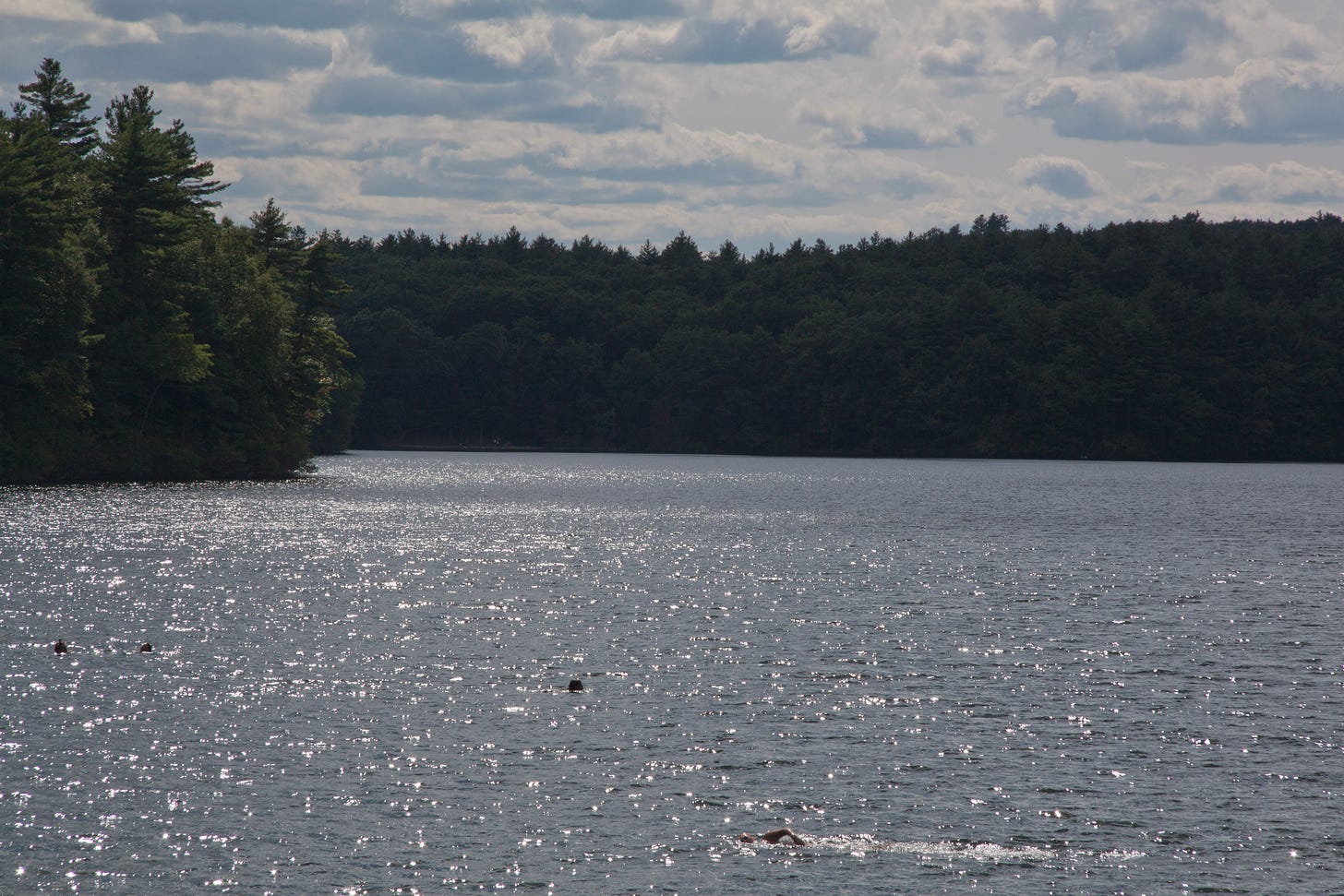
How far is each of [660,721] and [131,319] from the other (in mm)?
87581

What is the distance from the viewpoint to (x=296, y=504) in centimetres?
9688

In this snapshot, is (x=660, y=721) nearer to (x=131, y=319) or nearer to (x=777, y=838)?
(x=777, y=838)

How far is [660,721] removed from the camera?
27969mm

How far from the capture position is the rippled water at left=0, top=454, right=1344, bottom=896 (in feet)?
62.8

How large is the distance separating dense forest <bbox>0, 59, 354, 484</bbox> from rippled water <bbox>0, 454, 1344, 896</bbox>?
103ft

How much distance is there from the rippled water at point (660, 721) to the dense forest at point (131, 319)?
3149 centimetres

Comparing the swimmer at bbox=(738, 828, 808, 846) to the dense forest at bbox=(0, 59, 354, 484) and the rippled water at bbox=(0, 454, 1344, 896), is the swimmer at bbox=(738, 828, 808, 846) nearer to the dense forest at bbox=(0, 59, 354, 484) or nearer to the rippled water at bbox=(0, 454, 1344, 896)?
the rippled water at bbox=(0, 454, 1344, 896)

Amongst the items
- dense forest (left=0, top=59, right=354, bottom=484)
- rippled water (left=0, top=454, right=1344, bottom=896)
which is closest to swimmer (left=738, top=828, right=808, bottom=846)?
rippled water (left=0, top=454, right=1344, bottom=896)

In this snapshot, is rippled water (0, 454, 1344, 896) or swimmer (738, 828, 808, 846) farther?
swimmer (738, 828, 808, 846)

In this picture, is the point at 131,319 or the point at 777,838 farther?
the point at 131,319

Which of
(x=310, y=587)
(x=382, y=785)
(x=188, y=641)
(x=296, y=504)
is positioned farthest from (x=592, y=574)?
(x=296, y=504)

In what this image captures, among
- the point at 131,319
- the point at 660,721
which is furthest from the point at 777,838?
the point at 131,319

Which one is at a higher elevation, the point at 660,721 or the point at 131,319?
the point at 131,319

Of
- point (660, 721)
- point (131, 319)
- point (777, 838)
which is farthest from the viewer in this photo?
point (131, 319)
